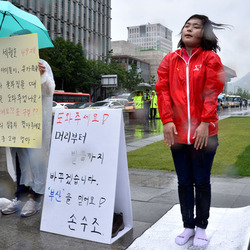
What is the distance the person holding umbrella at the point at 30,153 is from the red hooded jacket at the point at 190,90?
135cm

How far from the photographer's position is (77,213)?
274 centimetres

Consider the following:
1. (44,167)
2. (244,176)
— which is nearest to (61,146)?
(44,167)

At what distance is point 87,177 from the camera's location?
9.05ft

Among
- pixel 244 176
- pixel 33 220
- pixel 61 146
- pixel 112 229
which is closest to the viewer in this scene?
pixel 112 229

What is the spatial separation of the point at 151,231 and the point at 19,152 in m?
1.61

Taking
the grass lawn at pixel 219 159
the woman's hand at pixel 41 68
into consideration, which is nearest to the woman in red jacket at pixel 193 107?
the woman's hand at pixel 41 68

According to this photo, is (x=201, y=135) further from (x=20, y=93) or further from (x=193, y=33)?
(x=20, y=93)

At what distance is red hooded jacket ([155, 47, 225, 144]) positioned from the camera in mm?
2283

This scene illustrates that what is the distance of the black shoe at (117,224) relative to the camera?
2704mm

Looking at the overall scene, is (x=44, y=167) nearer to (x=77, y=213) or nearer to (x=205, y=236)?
(x=77, y=213)

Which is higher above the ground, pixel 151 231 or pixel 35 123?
pixel 35 123

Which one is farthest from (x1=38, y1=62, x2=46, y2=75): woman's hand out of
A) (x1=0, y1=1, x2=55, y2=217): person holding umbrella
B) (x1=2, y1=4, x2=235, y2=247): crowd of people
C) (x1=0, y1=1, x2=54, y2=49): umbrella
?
(x1=2, y1=4, x2=235, y2=247): crowd of people

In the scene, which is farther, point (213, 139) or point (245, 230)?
point (245, 230)

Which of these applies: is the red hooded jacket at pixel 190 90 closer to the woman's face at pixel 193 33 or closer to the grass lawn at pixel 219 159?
the woman's face at pixel 193 33
